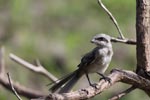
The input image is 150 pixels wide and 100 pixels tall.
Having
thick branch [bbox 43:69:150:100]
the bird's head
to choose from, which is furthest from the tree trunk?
the bird's head

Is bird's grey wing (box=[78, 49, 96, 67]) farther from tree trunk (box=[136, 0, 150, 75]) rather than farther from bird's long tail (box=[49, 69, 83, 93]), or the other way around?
tree trunk (box=[136, 0, 150, 75])

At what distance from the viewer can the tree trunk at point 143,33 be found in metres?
2.52

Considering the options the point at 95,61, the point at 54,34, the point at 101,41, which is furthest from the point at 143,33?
the point at 54,34

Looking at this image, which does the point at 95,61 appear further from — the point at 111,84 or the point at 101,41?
the point at 111,84

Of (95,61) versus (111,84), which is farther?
(95,61)

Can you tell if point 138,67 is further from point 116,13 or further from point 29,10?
point 29,10

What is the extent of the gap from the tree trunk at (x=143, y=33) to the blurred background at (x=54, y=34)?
302 cm

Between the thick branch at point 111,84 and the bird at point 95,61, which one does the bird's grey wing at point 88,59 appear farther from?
the thick branch at point 111,84

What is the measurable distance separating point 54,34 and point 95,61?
4436 mm

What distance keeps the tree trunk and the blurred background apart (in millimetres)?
3015

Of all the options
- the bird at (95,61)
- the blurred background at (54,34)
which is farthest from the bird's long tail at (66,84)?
the blurred background at (54,34)

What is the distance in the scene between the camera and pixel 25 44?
20.8ft

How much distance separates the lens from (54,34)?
720 cm

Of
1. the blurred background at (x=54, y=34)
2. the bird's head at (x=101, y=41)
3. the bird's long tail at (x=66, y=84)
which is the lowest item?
the blurred background at (x=54, y=34)
